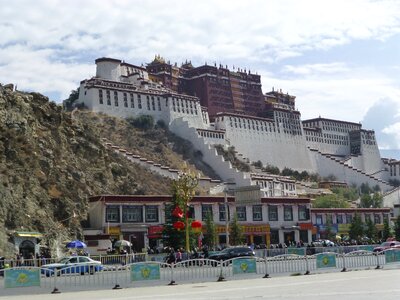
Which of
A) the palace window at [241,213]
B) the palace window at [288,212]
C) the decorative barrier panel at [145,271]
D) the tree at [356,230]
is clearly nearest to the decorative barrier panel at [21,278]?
the decorative barrier panel at [145,271]

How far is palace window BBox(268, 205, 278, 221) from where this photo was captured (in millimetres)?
73875

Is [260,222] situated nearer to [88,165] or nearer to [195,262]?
[88,165]

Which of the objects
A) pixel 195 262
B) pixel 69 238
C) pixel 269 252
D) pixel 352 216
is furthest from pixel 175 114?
pixel 195 262

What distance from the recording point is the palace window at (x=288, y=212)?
247 ft

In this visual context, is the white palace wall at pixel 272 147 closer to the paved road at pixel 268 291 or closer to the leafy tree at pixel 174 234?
the leafy tree at pixel 174 234

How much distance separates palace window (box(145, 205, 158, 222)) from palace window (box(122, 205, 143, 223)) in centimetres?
69

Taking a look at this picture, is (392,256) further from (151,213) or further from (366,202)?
(366,202)

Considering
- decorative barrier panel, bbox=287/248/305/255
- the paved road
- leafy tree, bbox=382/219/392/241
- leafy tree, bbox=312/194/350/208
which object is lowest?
the paved road

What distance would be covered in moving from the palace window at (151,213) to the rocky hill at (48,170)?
5.96 metres

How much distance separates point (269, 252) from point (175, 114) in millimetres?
76990

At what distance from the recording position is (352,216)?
85.9 metres

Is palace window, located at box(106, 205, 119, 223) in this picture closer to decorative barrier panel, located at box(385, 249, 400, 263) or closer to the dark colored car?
the dark colored car

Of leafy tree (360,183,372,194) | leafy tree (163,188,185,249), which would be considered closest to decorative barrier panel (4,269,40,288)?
leafy tree (163,188,185,249)

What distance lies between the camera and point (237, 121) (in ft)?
420
